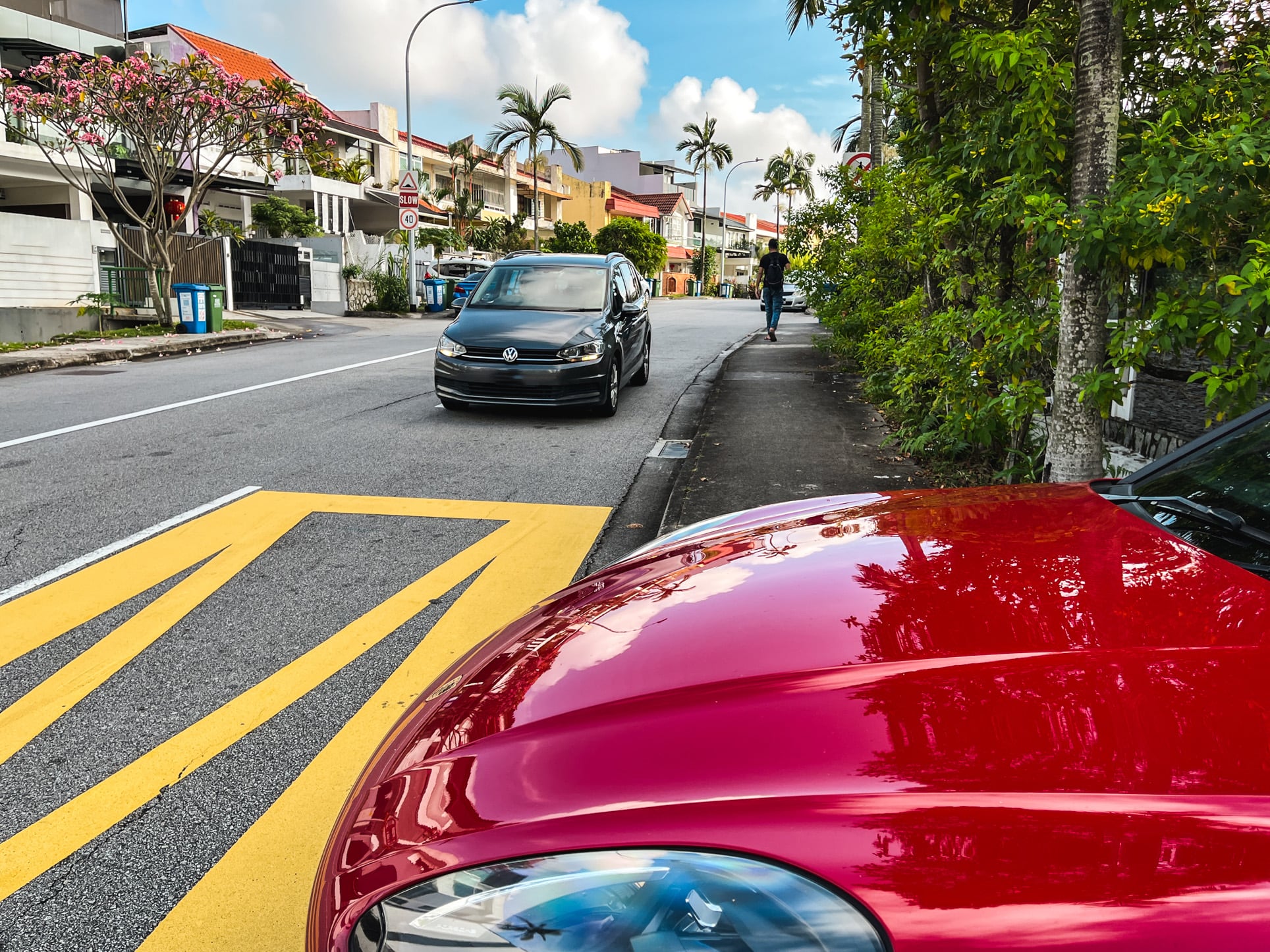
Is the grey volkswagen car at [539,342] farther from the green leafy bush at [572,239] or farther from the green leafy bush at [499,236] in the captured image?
the green leafy bush at [572,239]

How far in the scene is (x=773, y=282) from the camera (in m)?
20.2

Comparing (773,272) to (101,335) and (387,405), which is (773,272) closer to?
(387,405)

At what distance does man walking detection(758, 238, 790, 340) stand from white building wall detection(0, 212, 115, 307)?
14.4 m

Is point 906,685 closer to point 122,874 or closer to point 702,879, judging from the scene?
point 702,879

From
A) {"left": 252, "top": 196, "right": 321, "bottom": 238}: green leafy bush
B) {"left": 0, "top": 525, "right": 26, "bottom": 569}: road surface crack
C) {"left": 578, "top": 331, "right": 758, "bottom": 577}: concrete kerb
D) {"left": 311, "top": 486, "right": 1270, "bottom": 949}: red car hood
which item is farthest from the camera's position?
{"left": 252, "top": 196, "right": 321, "bottom": 238}: green leafy bush

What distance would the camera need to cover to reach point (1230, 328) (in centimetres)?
362

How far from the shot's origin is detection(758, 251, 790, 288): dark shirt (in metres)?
19.6

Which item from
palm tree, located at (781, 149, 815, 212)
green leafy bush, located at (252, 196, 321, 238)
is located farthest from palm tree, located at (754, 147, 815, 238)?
green leafy bush, located at (252, 196, 321, 238)

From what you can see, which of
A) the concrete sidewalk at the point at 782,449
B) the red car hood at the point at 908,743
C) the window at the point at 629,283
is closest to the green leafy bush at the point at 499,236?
the window at the point at 629,283

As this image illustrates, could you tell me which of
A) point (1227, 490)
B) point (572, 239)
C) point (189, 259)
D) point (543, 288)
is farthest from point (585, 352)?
point (572, 239)

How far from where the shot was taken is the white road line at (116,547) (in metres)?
4.77

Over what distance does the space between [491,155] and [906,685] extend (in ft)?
170

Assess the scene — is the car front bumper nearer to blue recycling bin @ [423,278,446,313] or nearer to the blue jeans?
the blue jeans

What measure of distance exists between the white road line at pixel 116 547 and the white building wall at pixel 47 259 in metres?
16.3
